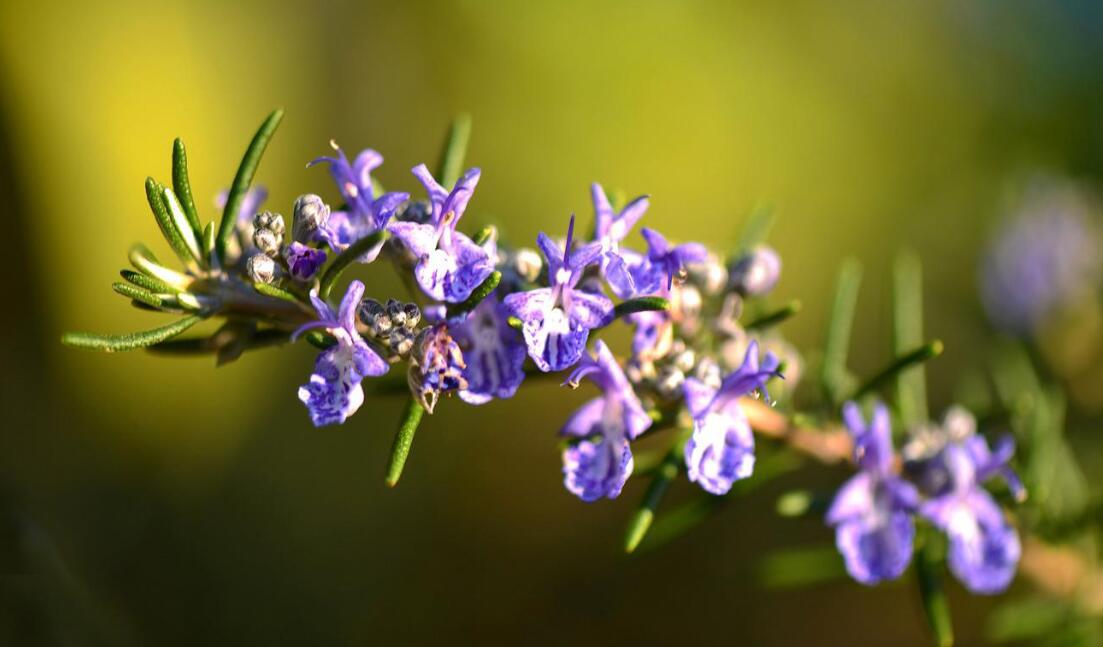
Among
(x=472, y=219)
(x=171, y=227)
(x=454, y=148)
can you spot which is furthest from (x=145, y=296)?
(x=472, y=219)

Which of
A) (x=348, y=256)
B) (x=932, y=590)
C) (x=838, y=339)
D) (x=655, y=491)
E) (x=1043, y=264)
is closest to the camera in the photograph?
(x=348, y=256)

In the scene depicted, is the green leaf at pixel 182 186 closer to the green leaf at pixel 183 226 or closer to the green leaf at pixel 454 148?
the green leaf at pixel 183 226

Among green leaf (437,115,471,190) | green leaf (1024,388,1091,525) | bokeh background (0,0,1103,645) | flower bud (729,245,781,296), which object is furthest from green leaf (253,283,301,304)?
bokeh background (0,0,1103,645)

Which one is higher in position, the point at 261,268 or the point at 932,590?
the point at 261,268

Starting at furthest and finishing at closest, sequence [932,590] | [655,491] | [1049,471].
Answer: [1049,471] < [932,590] < [655,491]

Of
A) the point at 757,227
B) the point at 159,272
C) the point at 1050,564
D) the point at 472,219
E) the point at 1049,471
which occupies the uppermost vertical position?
the point at 159,272

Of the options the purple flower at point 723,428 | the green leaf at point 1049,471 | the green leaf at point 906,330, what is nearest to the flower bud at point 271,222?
the purple flower at point 723,428

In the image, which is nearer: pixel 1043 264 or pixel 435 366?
pixel 435 366

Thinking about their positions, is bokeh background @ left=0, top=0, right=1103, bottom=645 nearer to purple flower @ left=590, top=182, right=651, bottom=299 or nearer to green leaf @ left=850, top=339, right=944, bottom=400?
green leaf @ left=850, top=339, right=944, bottom=400

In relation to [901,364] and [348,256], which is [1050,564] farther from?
[348,256]
